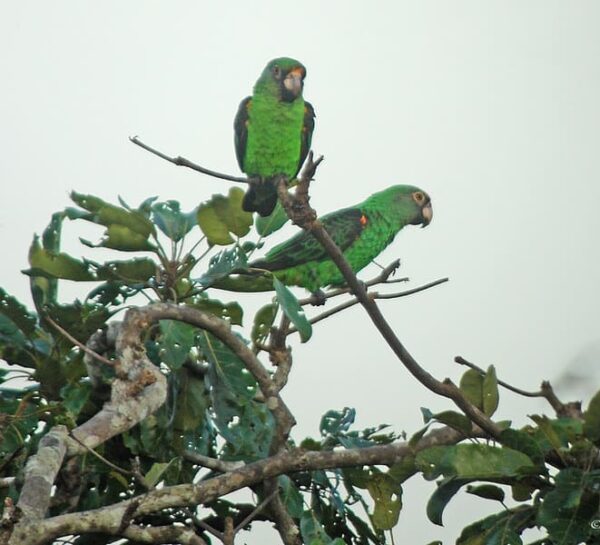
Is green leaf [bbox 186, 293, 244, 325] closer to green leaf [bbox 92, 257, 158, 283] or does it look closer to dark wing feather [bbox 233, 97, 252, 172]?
green leaf [bbox 92, 257, 158, 283]

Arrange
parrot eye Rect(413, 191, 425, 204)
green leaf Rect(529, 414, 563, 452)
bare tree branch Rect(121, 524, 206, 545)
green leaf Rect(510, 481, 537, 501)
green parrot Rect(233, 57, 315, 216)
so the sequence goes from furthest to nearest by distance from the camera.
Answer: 1. parrot eye Rect(413, 191, 425, 204)
2. green parrot Rect(233, 57, 315, 216)
3. green leaf Rect(510, 481, 537, 501)
4. green leaf Rect(529, 414, 563, 452)
5. bare tree branch Rect(121, 524, 206, 545)

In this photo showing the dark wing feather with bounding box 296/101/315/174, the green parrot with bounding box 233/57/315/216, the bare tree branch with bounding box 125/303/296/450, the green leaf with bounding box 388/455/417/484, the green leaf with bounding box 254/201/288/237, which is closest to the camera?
the green leaf with bounding box 388/455/417/484

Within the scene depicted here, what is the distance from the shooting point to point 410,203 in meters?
7.82

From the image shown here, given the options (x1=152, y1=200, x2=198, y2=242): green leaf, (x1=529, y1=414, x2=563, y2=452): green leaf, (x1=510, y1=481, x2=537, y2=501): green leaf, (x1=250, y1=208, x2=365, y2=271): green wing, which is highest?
(x1=250, y1=208, x2=365, y2=271): green wing

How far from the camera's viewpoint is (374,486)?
4570mm

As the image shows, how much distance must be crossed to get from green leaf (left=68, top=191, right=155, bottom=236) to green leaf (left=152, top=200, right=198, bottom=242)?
0.14m

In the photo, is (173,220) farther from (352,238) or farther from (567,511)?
(567,511)

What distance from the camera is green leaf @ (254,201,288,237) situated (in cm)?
568

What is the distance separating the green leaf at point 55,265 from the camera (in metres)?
4.99

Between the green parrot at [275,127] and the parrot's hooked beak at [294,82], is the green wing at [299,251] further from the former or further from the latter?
the parrot's hooked beak at [294,82]

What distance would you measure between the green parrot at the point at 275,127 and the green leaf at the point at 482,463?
10.6 ft

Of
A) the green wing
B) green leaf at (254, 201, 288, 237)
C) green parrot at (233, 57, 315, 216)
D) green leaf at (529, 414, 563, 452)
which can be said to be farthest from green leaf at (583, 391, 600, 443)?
green parrot at (233, 57, 315, 216)

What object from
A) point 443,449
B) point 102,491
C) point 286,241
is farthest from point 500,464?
point 286,241

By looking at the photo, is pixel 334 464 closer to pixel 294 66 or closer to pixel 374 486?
pixel 374 486
